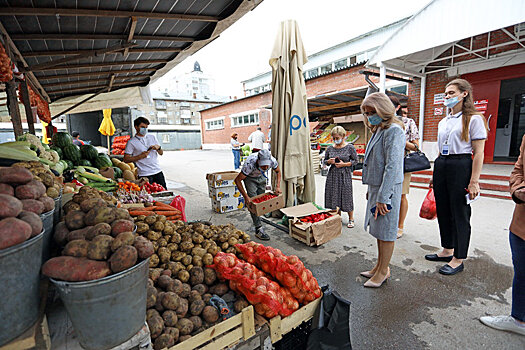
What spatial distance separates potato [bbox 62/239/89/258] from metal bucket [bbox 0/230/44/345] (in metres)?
0.10

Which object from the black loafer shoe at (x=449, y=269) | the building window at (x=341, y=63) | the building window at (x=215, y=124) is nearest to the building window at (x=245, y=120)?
the building window at (x=215, y=124)

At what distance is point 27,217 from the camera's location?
0.98 m

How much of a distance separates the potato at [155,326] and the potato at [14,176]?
926 mm

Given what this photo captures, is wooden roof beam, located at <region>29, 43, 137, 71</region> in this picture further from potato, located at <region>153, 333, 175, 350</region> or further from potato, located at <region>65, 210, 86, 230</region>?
potato, located at <region>153, 333, 175, 350</region>

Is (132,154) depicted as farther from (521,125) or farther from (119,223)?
(521,125)

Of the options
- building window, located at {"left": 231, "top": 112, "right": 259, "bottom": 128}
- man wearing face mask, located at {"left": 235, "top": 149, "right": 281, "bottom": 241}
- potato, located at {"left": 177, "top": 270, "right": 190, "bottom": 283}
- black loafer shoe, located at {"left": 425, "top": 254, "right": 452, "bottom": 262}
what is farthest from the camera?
building window, located at {"left": 231, "top": 112, "right": 259, "bottom": 128}

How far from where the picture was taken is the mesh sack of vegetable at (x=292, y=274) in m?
1.72

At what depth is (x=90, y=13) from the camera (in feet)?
9.50

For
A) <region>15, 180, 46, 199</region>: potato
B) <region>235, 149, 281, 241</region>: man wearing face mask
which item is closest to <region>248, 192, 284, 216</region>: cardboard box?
<region>235, 149, 281, 241</region>: man wearing face mask

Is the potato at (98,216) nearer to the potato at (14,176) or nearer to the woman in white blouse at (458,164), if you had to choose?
the potato at (14,176)

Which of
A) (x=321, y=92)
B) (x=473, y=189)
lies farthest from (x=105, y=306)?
(x=321, y=92)

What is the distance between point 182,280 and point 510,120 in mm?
12933

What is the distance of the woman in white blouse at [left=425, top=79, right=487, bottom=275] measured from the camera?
102 inches

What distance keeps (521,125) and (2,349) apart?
1412cm
